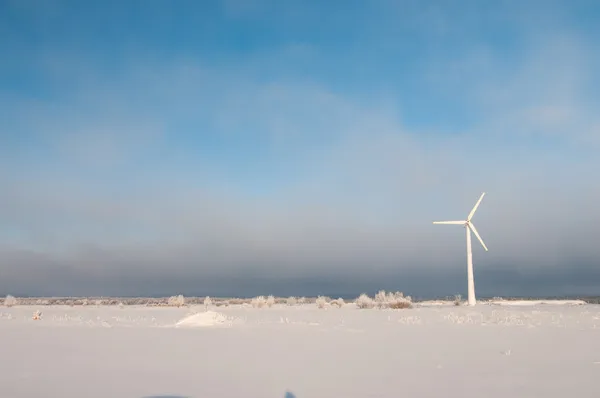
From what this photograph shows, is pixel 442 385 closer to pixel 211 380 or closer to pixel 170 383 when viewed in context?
pixel 211 380

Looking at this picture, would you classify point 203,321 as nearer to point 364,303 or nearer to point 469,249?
point 364,303

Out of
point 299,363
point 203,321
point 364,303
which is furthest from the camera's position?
point 364,303

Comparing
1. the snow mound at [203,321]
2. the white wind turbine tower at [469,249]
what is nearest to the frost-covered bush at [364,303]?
the white wind turbine tower at [469,249]

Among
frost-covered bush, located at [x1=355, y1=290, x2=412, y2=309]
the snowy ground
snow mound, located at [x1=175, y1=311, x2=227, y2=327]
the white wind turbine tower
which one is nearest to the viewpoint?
the snowy ground

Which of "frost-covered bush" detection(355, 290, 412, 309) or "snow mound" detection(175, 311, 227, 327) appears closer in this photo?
"snow mound" detection(175, 311, 227, 327)

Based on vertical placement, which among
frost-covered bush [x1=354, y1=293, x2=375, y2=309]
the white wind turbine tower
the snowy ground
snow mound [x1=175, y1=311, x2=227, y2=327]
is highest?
the white wind turbine tower

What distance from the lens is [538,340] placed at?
43.4 feet

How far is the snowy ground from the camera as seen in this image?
7.29 meters

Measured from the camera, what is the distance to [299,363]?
9883 millimetres

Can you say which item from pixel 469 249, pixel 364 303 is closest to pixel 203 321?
pixel 364 303

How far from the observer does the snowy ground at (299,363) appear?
7.29 metres

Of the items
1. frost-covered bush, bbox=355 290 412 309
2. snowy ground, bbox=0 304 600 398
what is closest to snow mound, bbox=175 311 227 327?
snowy ground, bbox=0 304 600 398

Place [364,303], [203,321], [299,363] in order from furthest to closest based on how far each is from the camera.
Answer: [364,303], [203,321], [299,363]

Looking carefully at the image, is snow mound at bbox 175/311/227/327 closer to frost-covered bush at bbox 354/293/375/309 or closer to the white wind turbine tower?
frost-covered bush at bbox 354/293/375/309
